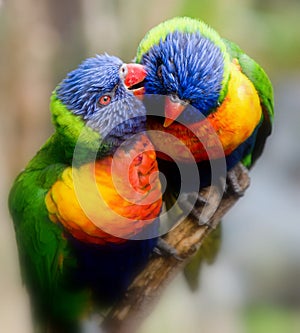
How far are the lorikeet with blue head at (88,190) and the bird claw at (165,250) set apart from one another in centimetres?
2

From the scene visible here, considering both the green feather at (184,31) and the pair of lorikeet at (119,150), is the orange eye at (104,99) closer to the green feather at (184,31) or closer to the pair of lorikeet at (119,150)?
the pair of lorikeet at (119,150)

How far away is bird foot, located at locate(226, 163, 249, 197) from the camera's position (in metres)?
1.51

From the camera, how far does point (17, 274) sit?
147cm

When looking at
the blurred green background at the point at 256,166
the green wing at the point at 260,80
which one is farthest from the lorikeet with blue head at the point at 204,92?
the blurred green background at the point at 256,166

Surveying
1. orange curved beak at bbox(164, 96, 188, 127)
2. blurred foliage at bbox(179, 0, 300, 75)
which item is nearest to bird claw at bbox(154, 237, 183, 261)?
orange curved beak at bbox(164, 96, 188, 127)

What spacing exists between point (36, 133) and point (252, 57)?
694mm

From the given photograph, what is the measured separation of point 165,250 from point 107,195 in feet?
0.87

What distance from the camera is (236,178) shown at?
154 centimetres

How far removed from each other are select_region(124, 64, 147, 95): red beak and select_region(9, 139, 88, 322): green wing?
263 millimetres

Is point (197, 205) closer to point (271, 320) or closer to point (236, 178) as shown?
point (236, 178)

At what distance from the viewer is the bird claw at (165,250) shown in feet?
4.51

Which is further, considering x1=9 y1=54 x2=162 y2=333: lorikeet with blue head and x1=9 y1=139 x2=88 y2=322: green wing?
x1=9 y1=139 x2=88 y2=322: green wing

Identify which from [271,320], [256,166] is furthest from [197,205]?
[271,320]

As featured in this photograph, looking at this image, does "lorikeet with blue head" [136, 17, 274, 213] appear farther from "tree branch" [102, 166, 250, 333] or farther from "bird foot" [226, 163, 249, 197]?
"tree branch" [102, 166, 250, 333]
